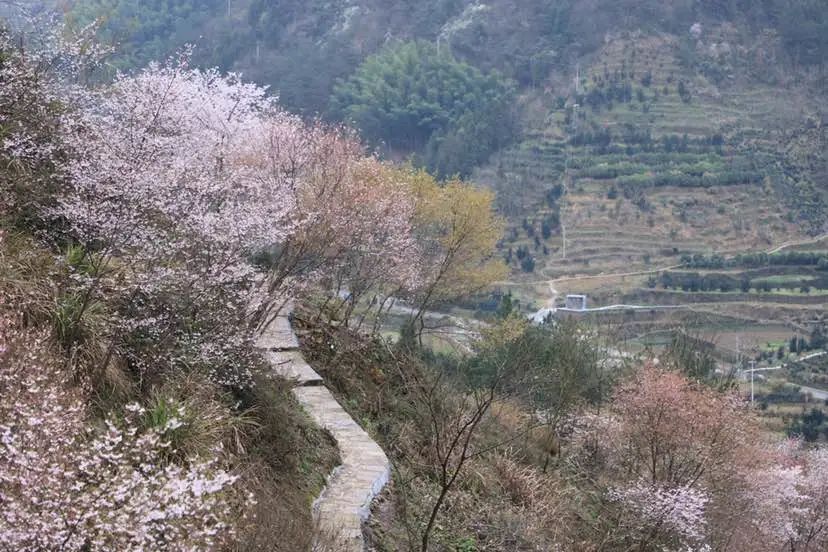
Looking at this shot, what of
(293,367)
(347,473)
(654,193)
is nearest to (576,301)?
(654,193)

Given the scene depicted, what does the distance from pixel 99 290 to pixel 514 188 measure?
7491cm

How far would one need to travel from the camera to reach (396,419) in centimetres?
965

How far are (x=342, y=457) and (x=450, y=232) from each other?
1806cm

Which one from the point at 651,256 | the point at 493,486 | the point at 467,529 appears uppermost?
the point at 467,529

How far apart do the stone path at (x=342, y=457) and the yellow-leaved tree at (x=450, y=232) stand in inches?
506

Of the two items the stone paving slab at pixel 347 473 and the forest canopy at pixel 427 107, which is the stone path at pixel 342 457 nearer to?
the stone paving slab at pixel 347 473

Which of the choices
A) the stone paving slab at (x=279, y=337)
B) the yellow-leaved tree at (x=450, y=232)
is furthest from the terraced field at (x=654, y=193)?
the stone paving slab at (x=279, y=337)

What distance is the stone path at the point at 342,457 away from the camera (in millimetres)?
5699

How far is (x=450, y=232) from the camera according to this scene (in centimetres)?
2503

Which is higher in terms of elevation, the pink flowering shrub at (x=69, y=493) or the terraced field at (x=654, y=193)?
the pink flowering shrub at (x=69, y=493)

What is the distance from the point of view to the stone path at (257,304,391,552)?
5699 millimetres

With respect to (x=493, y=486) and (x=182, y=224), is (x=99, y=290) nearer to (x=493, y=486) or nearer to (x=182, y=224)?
(x=182, y=224)

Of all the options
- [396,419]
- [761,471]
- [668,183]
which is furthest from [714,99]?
[396,419]

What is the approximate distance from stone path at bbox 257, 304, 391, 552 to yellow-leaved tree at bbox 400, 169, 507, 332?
12.8m
